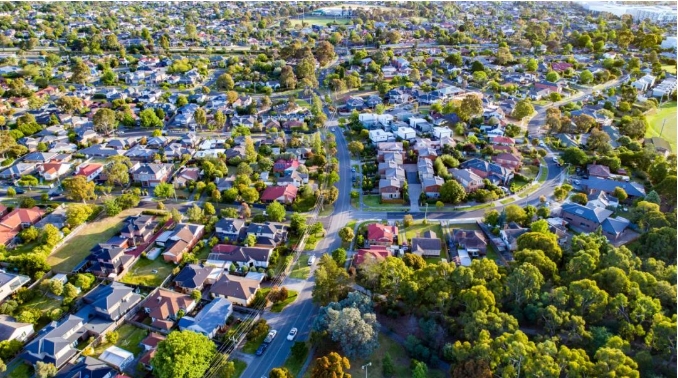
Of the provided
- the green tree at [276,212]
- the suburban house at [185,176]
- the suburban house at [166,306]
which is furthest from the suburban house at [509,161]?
the suburban house at [166,306]

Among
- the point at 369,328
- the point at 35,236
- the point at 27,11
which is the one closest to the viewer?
the point at 369,328

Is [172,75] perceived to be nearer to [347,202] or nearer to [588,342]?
[347,202]

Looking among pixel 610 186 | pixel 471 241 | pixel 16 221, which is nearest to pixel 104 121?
pixel 16 221

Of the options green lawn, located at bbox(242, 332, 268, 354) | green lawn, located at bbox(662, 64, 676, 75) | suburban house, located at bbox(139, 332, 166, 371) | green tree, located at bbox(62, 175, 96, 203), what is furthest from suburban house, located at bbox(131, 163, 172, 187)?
green lawn, located at bbox(662, 64, 676, 75)

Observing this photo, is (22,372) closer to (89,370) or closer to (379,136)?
(89,370)

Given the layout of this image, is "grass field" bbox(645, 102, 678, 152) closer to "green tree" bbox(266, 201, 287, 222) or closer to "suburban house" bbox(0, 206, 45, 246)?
"green tree" bbox(266, 201, 287, 222)

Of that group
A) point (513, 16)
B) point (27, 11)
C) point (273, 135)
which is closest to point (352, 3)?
point (513, 16)
